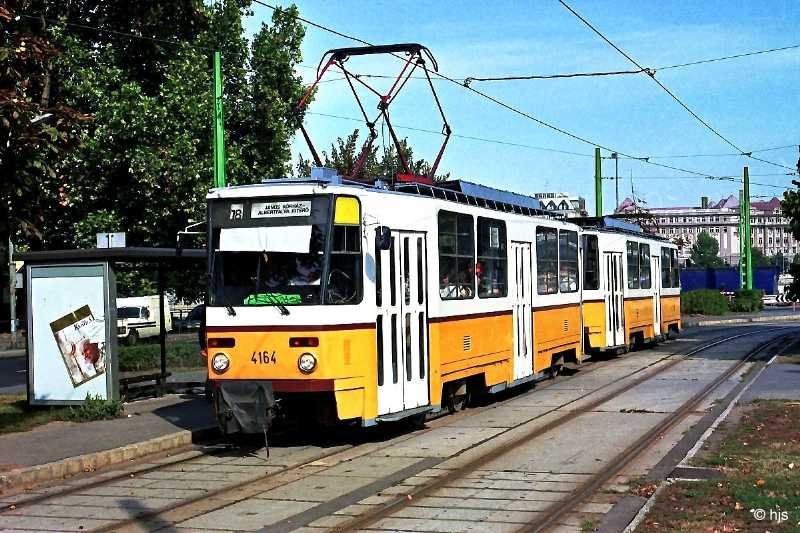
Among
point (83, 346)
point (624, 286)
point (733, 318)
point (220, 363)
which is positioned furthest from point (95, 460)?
point (733, 318)

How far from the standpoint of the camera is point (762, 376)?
837 inches

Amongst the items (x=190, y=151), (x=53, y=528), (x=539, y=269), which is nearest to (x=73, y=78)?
(x=190, y=151)

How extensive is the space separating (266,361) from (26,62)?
16.2 feet

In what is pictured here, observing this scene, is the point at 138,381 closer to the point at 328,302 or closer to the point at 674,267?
the point at 328,302

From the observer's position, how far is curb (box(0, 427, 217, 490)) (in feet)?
36.3

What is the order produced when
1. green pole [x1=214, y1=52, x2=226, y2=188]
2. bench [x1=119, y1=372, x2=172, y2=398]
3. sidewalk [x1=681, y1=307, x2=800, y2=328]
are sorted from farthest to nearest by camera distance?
sidewalk [x1=681, y1=307, x2=800, y2=328] < green pole [x1=214, y1=52, x2=226, y2=188] < bench [x1=119, y1=372, x2=172, y2=398]

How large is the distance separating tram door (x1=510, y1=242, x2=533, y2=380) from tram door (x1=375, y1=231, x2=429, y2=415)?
440 cm

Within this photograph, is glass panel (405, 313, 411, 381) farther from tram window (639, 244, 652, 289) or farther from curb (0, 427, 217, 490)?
tram window (639, 244, 652, 289)

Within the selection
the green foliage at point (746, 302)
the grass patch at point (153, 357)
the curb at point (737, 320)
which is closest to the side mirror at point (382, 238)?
the grass patch at point (153, 357)

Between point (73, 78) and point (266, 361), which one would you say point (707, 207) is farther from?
point (266, 361)

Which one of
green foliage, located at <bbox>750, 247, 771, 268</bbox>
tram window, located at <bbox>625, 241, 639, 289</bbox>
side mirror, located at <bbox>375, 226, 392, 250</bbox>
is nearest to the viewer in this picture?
side mirror, located at <bbox>375, 226, 392, 250</bbox>

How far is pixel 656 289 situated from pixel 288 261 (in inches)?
848

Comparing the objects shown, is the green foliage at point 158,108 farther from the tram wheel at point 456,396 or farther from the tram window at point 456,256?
the tram wheel at point 456,396

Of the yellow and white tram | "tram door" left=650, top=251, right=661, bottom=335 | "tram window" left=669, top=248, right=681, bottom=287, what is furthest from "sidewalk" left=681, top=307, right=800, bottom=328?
the yellow and white tram
